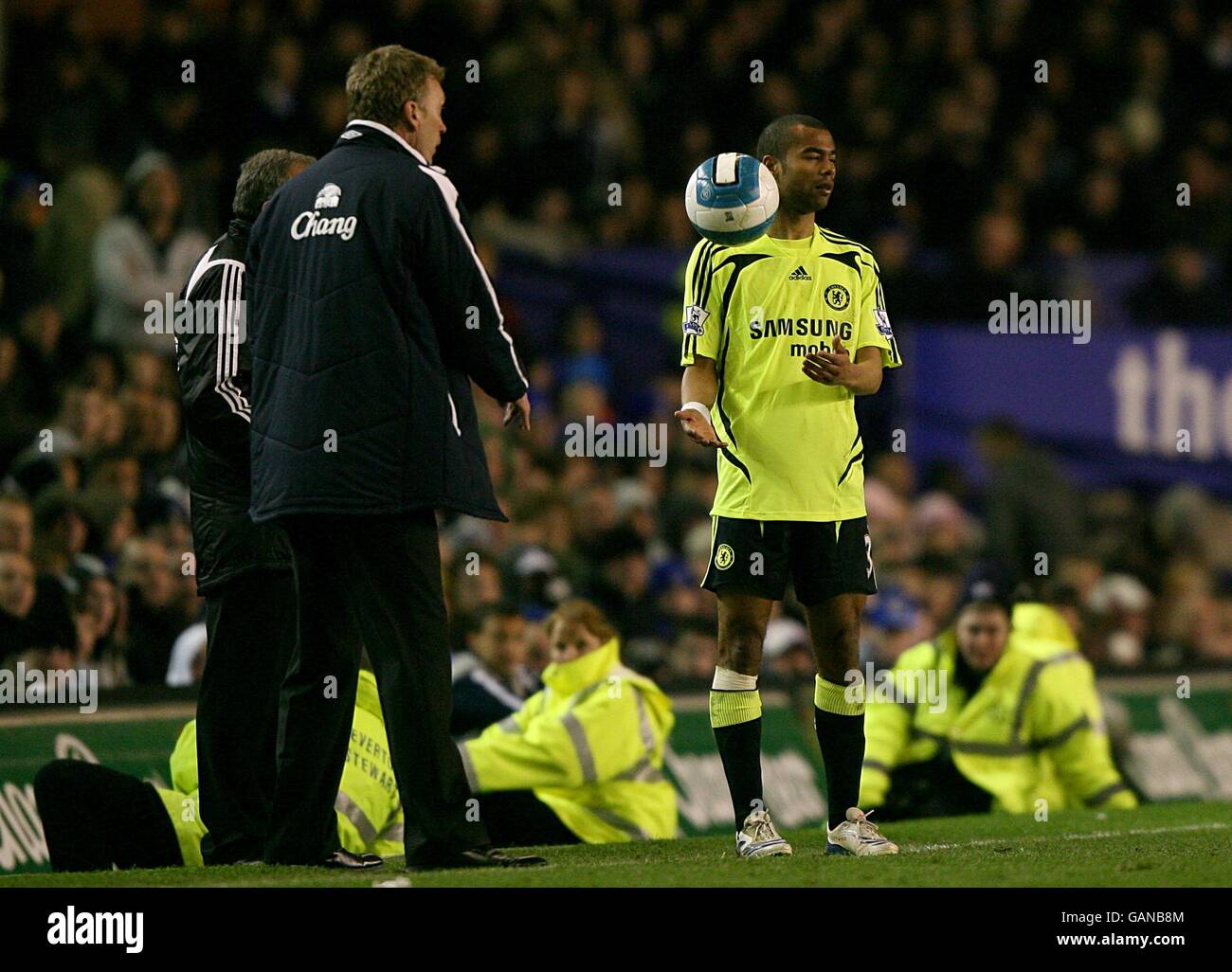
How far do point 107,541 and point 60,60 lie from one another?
4384mm

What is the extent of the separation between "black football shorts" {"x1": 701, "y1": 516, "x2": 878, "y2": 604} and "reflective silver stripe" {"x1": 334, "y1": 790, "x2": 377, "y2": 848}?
1.71 m

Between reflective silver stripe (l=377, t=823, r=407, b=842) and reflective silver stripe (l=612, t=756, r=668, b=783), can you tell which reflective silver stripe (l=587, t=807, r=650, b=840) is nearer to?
reflective silver stripe (l=612, t=756, r=668, b=783)

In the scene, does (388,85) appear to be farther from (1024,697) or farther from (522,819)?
(1024,697)

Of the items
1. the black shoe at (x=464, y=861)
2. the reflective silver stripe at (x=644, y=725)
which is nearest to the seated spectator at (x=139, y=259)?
the reflective silver stripe at (x=644, y=725)

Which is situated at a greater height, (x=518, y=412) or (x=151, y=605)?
(x=518, y=412)

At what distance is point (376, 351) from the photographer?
564 centimetres

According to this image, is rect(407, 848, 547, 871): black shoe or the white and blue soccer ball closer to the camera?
rect(407, 848, 547, 871): black shoe

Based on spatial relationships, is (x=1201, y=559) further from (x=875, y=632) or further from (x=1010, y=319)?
(x=875, y=632)

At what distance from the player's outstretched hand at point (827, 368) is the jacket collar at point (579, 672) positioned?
2712 millimetres

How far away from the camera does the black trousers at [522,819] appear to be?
8.47 m

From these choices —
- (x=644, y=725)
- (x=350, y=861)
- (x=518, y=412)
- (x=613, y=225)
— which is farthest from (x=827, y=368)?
(x=613, y=225)

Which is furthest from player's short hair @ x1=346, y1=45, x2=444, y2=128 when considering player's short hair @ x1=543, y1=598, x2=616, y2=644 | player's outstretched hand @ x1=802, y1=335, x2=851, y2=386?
player's short hair @ x1=543, y1=598, x2=616, y2=644

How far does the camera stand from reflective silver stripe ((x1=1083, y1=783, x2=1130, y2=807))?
998cm

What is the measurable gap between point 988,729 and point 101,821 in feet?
14.8
